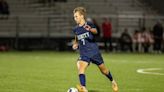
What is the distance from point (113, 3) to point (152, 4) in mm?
3357

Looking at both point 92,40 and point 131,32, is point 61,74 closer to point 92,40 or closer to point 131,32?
point 92,40

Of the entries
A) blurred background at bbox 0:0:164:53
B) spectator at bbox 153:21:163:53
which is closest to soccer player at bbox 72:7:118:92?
blurred background at bbox 0:0:164:53

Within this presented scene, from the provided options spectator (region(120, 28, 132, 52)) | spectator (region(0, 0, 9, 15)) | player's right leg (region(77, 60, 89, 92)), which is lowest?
spectator (region(120, 28, 132, 52))

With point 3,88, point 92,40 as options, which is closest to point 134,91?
point 92,40

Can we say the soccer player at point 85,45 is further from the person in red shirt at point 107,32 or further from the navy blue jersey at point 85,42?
the person in red shirt at point 107,32

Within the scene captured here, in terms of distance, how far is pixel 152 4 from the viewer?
4016 cm

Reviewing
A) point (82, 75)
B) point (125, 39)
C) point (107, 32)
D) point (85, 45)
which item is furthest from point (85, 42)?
point (125, 39)

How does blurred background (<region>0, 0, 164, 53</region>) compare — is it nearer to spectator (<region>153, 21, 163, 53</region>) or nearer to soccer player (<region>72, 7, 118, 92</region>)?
spectator (<region>153, 21, 163, 53</region>)

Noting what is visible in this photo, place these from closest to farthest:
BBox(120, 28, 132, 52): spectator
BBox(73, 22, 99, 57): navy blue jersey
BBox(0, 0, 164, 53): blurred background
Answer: BBox(73, 22, 99, 57): navy blue jersey, BBox(120, 28, 132, 52): spectator, BBox(0, 0, 164, 53): blurred background

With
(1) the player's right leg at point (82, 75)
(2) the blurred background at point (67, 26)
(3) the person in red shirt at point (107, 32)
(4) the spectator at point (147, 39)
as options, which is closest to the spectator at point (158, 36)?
(2) the blurred background at point (67, 26)

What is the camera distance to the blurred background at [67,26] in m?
33.3

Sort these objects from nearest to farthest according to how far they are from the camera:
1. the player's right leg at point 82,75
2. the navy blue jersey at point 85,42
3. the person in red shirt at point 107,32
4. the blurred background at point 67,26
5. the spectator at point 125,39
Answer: the player's right leg at point 82,75 < the navy blue jersey at point 85,42 < the person in red shirt at point 107,32 < the spectator at point 125,39 < the blurred background at point 67,26

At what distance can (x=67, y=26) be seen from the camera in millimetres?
35812

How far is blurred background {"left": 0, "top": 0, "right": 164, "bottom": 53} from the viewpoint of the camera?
33281 millimetres
